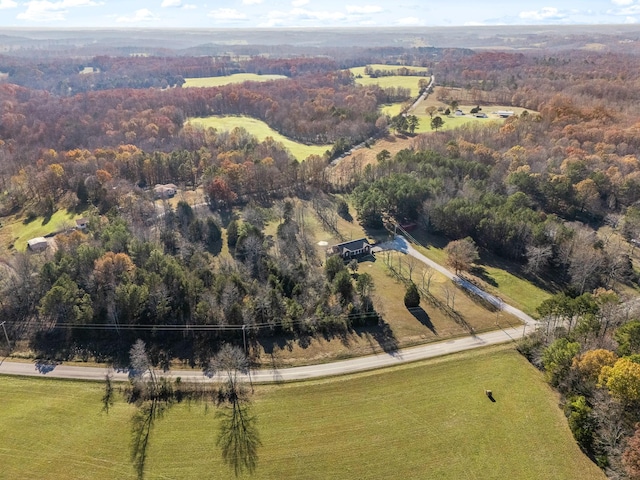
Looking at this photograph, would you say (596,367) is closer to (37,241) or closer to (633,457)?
(633,457)

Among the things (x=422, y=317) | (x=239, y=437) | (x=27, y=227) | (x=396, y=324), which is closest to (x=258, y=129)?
(x=27, y=227)

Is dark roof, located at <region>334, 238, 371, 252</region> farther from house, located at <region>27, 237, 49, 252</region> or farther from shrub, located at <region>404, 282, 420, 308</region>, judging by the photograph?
house, located at <region>27, 237, 49, 252</region>

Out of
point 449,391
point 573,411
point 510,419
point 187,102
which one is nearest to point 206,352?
point 449,391

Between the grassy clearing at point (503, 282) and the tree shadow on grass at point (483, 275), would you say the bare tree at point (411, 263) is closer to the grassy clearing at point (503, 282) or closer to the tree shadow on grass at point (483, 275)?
the grassy clearing at point (503, 282)

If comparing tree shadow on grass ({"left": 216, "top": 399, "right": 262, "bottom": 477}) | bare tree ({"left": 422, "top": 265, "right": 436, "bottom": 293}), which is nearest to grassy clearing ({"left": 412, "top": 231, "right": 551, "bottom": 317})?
bare tree ({"left": 422, "top": 265, "right": 436, "bottom": 293})

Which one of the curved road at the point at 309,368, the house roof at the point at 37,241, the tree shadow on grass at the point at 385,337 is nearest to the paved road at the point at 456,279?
the curved road at the point at 309,368

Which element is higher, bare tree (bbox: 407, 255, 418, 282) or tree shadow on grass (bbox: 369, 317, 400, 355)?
tree shadow on grass (bbox: 369, 317, 400, 355)
